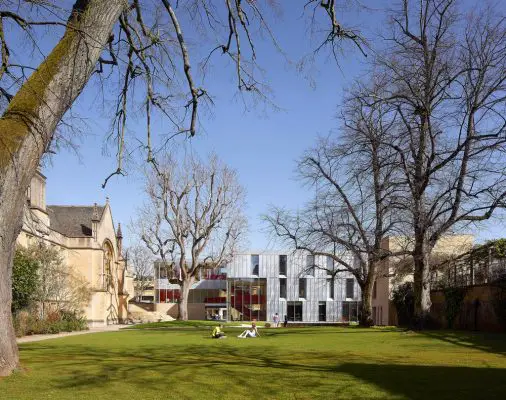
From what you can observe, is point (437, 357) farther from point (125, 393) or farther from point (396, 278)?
point (396, 278)

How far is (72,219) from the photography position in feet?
189

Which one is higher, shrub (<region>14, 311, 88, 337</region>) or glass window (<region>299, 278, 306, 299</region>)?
glass window (<region>299, 278, 306, 299</region>)

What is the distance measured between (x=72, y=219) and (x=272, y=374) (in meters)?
48.7

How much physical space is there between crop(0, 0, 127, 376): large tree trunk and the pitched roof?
45.5 meters

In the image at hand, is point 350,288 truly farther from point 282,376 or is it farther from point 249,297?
point 282,376

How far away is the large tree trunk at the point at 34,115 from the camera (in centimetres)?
1062

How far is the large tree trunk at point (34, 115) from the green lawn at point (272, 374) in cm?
200

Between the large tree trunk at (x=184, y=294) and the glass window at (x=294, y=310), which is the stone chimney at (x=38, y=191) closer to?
the large tree trunk at (x=184, y=294)

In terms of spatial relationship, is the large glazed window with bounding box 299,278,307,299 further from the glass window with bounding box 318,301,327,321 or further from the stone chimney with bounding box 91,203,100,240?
the stone chimney with bounding box 91,203,100,240

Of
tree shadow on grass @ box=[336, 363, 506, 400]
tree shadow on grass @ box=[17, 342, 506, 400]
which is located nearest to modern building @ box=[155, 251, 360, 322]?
tree shadow on grass @ box=[17, 342, 506, 400]

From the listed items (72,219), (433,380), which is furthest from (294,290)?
(433,380)

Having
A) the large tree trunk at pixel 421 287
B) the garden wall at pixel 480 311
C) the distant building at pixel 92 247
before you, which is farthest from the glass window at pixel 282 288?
the large tree trunk at pixel 421 287

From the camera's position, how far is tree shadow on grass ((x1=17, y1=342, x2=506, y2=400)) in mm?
9828

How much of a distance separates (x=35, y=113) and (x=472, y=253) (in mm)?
24244
